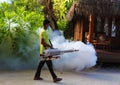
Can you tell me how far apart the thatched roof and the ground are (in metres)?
3.44

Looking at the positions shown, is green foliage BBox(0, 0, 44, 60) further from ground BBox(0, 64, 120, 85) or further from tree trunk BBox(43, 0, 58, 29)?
tree trunk BBox(43, 0, 58, 29)

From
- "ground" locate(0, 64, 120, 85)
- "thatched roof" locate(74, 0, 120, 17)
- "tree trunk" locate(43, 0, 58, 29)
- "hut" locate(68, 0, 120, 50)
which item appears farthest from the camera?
"tree trunk" locate(43, 0, 58, 29)

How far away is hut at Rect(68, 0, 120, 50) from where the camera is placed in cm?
1431

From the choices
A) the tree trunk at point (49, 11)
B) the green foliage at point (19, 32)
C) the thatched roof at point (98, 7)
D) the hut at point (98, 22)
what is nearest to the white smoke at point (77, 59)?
the green foliage at point (19, 32)

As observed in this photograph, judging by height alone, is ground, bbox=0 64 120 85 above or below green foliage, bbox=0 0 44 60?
below

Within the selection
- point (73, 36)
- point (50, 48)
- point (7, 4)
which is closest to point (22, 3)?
point (7, 4)

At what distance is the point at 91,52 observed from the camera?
1149 centimetres

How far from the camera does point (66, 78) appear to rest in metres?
10.3

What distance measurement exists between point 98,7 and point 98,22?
13.5ft

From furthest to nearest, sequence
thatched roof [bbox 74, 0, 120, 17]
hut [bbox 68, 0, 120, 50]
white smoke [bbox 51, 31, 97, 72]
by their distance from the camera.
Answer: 1. hut [bbox 68, 0, 120, 50]
2. thatched roof [bbox 74, 0, 120, 17]
3. white smoke [bbox 51, 31, 97, 72]

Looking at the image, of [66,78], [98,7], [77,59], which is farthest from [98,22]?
[66,78]

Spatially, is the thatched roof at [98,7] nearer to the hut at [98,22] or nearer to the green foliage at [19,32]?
the hut at [98,22]

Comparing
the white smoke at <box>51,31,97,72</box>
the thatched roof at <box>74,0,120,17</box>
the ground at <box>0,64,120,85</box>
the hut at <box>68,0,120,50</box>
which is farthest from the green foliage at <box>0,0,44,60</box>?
the hut at <box>68,0,120,50</box>

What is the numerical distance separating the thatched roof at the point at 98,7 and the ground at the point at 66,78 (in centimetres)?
344
